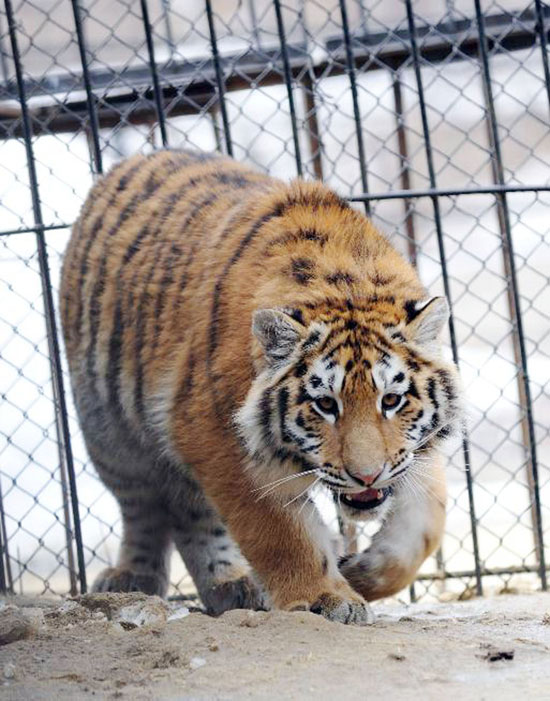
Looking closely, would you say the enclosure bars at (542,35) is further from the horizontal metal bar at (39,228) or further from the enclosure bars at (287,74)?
the horizontal metal bar at (39,228)

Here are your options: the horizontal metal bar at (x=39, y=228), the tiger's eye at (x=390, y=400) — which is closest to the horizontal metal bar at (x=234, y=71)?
the horizontal metal bar at (x=39, y=228)

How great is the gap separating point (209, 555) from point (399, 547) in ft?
3.23

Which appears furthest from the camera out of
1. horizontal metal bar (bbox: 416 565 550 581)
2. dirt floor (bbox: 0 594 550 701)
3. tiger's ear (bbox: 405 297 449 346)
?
horizontal metal bar (bbox: 416 565 550 581)

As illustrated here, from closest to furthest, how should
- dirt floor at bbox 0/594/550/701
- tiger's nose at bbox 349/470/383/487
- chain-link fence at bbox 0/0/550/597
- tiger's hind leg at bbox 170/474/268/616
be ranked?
dirt floor at bbox 0/594/550/701 < tiger's nose at bbox 349/470/383/487 < tiger's hind leg at bbox 170/474/268/616 < chain-link fence at bbox 0/0/550/597

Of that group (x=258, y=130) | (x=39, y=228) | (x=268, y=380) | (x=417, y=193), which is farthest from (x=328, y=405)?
(x=258, y=130)

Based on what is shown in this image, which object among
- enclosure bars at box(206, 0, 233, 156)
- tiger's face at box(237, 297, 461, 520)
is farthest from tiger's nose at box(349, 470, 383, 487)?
enclosure bars at box(206, 0, 233, 156)

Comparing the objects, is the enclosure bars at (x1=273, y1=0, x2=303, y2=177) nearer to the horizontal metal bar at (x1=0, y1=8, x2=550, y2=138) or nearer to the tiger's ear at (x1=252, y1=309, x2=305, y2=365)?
the horizontal metal bar at (x1=0, y1=8, x2=550, y2=138)

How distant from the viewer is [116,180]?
4.39m

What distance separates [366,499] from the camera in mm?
3080

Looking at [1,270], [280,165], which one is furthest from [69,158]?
[280,165]

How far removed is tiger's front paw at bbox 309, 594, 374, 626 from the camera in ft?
10.1

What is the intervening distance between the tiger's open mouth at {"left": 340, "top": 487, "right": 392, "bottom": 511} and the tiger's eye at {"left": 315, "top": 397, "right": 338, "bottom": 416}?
0.24 metres

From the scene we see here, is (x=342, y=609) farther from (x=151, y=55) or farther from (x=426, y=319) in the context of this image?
(x=151, y=55)

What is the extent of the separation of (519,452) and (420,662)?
4.89m
